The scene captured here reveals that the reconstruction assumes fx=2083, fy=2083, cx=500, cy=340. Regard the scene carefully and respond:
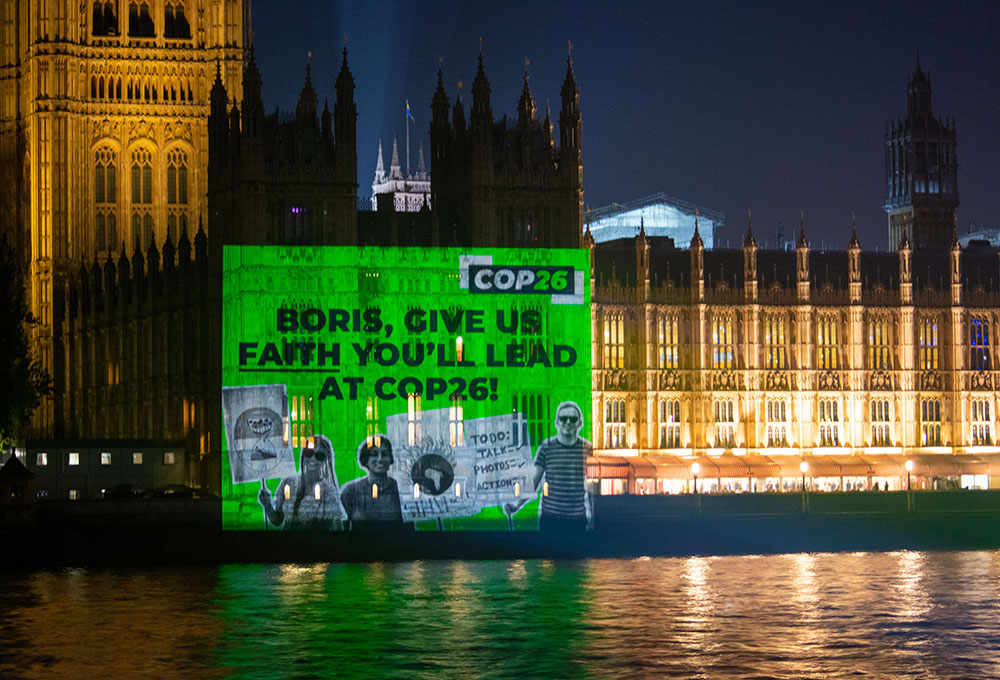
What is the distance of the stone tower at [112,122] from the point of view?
5389 inches

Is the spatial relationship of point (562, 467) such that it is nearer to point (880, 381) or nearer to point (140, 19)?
point (880, 381)

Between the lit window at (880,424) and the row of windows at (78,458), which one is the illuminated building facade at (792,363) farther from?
the row of windows at (78,458)

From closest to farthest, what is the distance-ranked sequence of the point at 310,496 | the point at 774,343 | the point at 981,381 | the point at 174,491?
the point at 310,496
the point at 174,491
the point at 774,343
the point at 981,381

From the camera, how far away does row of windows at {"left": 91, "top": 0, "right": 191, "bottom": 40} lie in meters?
140

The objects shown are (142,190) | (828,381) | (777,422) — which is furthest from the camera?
(142,190)

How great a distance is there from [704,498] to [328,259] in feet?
78.5

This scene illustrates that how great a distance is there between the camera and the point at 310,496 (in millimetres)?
79812

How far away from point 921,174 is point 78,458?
65881 mm

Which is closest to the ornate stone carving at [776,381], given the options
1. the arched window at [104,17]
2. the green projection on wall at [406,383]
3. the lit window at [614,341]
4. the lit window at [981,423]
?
the lit window at [614,341]

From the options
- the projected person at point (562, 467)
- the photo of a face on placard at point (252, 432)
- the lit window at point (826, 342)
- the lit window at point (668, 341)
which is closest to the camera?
the photo of a face on placard at point (252, 432)

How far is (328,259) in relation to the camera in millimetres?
80312

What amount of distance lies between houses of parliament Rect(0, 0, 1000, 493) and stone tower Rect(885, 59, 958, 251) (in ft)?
0.63

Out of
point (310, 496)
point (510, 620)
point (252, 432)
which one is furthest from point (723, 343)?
point (510, 620)

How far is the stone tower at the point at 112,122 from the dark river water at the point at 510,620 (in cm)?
6065
